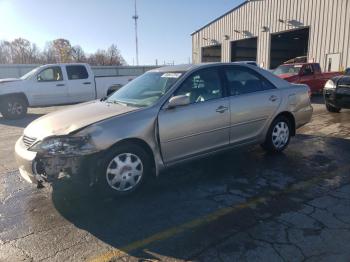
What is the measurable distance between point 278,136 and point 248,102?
3.53 ft

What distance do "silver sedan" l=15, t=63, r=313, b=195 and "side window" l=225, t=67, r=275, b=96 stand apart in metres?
0.02

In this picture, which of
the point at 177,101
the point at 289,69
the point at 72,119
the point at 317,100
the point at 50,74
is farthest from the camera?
the point at 289,69

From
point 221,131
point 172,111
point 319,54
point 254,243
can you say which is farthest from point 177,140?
point 319,54

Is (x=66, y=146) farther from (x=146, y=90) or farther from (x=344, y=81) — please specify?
(x=344, y=81)

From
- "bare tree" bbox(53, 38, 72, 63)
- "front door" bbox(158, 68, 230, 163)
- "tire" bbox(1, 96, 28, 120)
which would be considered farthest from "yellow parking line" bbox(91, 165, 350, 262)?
"bare tree" bbox(53, 38, 72, 63)

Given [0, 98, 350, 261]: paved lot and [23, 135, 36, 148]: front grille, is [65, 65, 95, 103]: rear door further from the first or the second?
[23, 135, 36, 148]: front grille

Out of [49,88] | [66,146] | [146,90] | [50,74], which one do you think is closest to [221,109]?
[146,90]

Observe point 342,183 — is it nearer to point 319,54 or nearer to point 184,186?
point 184,186

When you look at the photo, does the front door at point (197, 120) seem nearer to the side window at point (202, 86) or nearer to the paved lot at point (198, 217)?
the side window at point (202, 86)

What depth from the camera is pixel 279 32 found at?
25.9 m

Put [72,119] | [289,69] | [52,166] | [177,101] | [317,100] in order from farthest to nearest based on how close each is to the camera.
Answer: [289,69], [317,100], [177,101], [72,119], [52,166]

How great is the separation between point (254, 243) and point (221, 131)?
2145 mm

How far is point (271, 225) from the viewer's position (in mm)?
3510

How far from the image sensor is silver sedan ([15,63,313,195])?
388cm
